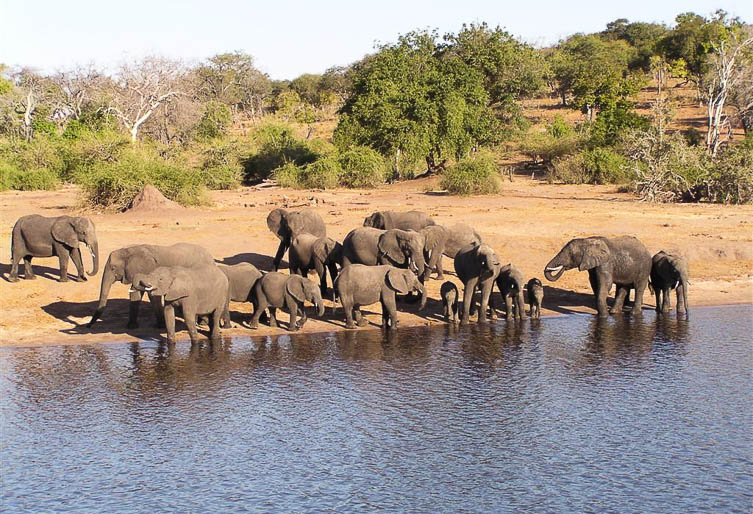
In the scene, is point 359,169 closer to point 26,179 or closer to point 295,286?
point 26,179

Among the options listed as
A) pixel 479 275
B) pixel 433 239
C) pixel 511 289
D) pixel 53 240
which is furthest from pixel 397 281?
pixel 53 240

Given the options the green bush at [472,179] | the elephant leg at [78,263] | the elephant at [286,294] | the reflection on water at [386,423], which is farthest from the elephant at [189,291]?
the green bush at [472,179]

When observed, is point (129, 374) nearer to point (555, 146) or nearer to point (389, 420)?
point (389, 420)

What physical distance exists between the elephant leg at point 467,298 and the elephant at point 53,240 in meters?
6.78

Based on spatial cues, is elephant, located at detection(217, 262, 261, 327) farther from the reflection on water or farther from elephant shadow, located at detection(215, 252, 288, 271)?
elephant shadow, located at detection(215, 252, 288, 271)

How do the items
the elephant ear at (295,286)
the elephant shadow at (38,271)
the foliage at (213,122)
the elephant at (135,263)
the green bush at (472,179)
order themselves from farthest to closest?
the foliage at (213,122) → the green bush at (472,179) → the elephant shadow at (38,271) → the elephant at (135,263) → the elephant ear at (295,286)

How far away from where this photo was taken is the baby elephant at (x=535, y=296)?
15531mm

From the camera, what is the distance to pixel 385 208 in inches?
1110

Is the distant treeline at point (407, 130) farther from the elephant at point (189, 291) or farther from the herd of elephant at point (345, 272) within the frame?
the elephant at point (189, 291)

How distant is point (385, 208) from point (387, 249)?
12013 millimetres

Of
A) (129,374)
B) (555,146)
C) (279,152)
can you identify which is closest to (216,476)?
(129,374)

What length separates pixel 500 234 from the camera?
2203 cm

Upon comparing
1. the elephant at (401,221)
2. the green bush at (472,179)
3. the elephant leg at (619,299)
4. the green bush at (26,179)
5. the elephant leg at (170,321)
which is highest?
the green bush at (26,179)

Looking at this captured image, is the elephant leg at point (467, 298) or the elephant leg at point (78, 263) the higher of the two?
the elephant leg at point (78, 263)
